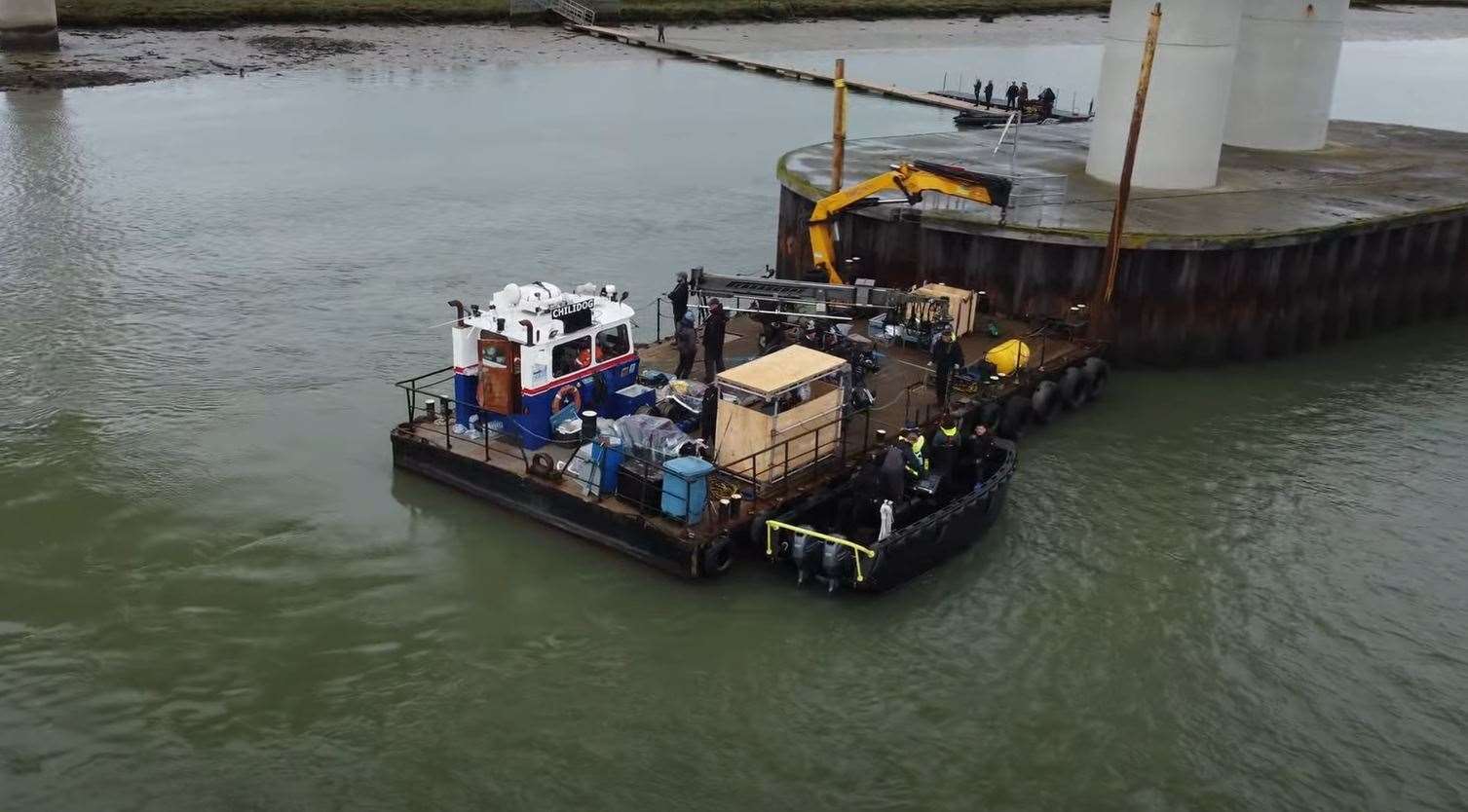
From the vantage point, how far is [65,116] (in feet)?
143

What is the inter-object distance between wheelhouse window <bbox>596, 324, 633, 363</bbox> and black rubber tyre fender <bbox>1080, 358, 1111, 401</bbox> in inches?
327

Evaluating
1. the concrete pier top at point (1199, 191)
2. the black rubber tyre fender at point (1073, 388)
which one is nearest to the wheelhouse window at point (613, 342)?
the black rubber tyre fender at point (1073, 388)

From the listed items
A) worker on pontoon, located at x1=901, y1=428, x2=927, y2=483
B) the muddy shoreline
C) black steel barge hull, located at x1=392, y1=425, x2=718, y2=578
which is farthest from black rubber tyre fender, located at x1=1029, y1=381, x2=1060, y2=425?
the muddy shoreline

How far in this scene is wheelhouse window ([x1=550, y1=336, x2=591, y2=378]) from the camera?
16609mm

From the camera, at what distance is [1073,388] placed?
825 inches

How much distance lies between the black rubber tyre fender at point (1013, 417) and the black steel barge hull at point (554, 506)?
6688 mm

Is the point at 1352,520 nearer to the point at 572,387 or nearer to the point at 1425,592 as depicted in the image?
the point at 1425,592

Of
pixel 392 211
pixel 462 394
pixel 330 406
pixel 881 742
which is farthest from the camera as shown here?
pixel 392 211

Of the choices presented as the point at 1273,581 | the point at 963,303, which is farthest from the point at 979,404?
the point at 1273,581

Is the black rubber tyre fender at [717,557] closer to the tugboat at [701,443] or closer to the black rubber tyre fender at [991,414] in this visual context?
the tugboat at [701,443]

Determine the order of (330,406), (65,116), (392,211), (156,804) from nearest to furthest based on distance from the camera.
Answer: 1. (156,804)
2. (330,406)
3. (392,211)
4. (65,116)

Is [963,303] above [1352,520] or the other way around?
above

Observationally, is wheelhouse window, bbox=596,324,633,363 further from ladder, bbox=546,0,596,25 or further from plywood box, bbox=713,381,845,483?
ladder, bbox=546,0,596,25

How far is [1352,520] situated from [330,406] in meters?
15.9
